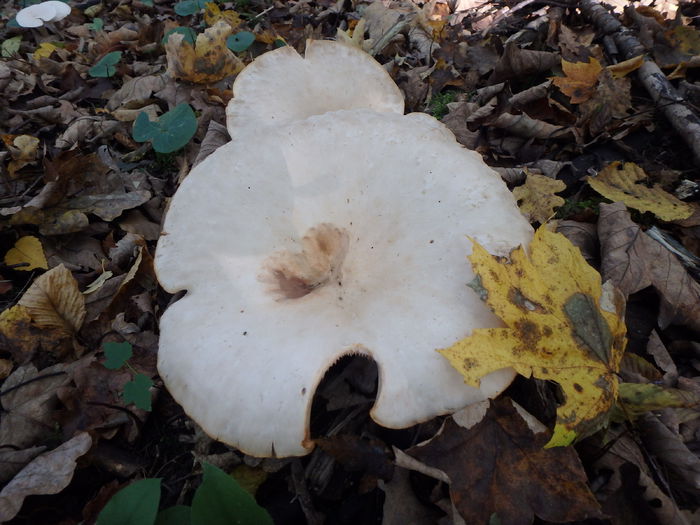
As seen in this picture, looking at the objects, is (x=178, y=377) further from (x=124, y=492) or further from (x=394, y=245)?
(x=394, y=245)

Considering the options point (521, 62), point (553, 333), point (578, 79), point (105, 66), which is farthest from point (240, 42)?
point (553, 333)

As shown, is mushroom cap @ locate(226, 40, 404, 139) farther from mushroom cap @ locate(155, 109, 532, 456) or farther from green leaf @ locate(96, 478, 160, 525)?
green leaf @ locate(96, 478, 160, 525)

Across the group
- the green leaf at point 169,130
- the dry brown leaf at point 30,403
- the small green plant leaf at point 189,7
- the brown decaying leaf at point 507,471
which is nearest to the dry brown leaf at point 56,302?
the dry brown leaf at point 30,403

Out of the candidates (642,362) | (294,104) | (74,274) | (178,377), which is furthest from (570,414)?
(74,274)

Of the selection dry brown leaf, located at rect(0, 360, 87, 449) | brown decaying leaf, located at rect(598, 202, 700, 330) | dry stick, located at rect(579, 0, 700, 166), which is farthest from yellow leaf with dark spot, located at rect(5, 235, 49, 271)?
dry stick, located at rect(579, 0, 700, 166)

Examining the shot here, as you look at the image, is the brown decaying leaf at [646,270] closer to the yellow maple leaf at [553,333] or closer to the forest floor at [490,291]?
the forest floor at [490,291]
